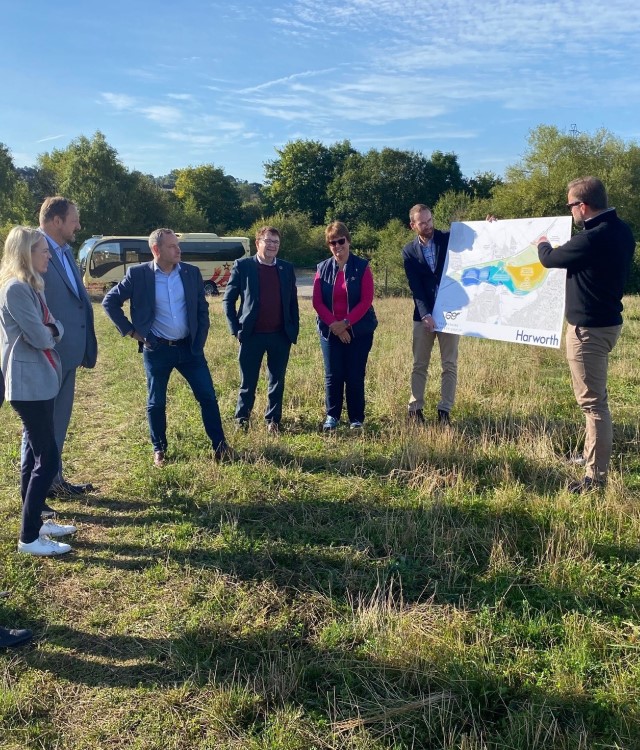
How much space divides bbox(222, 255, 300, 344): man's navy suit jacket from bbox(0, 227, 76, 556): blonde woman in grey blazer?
2.33m

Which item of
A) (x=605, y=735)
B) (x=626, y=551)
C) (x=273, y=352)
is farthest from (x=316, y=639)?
(x=273, y=352)

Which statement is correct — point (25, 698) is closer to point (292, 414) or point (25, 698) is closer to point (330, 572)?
point (330, 572)

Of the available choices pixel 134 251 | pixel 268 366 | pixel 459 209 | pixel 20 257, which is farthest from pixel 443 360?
pixel 459 209

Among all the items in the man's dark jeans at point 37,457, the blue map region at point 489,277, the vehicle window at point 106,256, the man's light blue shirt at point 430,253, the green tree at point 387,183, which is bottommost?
the man's dark jeans at point 37,457

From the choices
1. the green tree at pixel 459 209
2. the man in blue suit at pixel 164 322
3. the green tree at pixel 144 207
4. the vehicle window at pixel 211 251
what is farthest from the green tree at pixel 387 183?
the man in blue suit at pixel 164 322

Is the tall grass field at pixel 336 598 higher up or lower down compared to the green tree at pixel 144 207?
lower down

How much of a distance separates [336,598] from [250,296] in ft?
11.3

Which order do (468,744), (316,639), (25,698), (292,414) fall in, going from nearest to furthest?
1. (468,744)
2. (25,698)
3. (316,639)
4. (292,414)

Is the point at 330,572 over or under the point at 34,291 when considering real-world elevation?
under

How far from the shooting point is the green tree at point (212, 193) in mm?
60688

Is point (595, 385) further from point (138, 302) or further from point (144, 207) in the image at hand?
point (144, 207)

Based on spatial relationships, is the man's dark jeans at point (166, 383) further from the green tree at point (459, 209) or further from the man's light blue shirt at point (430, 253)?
the green tree at point (459, 209)

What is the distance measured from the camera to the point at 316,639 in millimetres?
2967

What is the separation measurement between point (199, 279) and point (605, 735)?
4.60 metres
